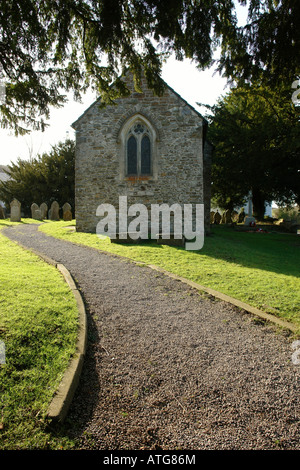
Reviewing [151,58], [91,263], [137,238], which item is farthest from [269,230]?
[151,58]

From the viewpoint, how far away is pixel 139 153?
43.9ft

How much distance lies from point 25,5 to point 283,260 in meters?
9.22

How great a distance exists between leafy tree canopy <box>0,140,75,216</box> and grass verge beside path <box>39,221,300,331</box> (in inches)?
596

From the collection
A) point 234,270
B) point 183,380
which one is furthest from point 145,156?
point 183,380

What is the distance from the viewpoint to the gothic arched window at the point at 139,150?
13.3 m

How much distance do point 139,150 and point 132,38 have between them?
→ 8.81 m

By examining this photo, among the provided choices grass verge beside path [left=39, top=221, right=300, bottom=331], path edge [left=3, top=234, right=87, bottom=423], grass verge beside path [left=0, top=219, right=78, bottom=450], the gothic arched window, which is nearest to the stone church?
the gothic arched window

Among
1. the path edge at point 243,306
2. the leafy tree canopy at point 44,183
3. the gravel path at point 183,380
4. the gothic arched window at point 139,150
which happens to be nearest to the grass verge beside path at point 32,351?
the gravel path at point 183,380

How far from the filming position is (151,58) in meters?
4.91

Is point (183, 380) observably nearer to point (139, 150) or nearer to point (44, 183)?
point (139, 150)

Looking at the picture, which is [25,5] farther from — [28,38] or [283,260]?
[283,260]

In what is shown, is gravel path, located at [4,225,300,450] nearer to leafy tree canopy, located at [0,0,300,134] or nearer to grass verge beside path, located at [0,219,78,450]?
grass verge beside path, located at [0,219,78,450]

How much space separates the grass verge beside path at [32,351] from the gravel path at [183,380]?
0.92 ft

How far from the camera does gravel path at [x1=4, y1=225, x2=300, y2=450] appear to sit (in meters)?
2.34
